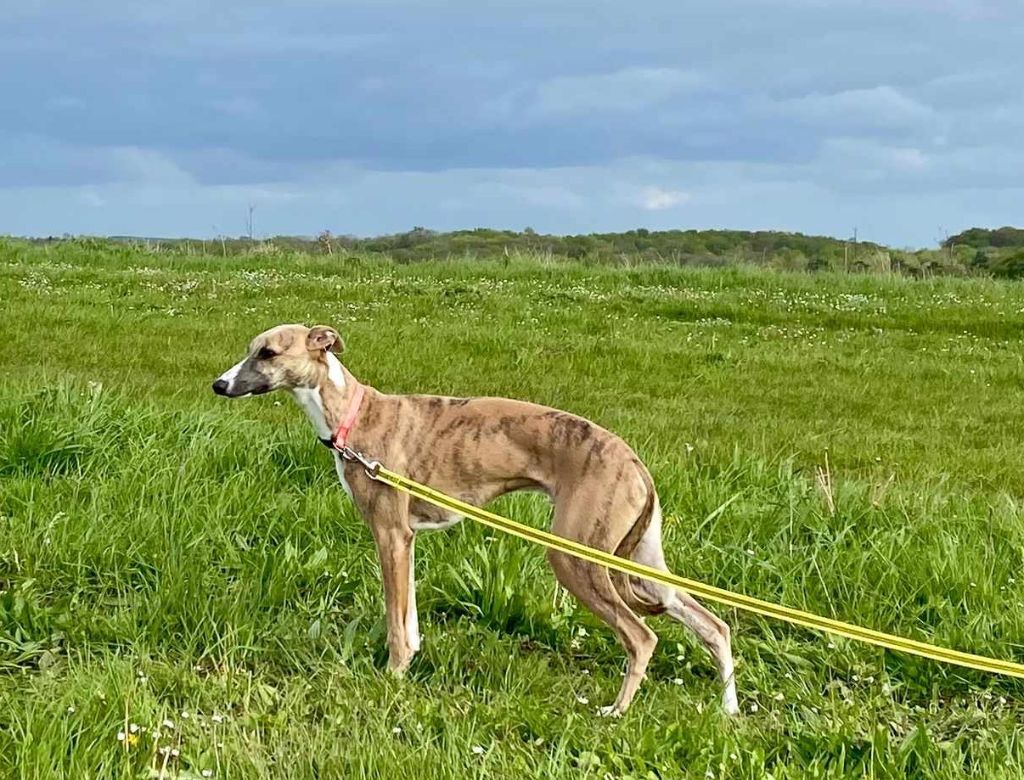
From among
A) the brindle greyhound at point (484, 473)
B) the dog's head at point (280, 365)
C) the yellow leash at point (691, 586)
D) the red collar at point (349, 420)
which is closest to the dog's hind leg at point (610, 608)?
the brindle greyhound at point (484, 473)

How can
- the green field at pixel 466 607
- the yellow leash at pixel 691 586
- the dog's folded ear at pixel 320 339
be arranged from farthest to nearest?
the dog's folded ear at pixel 320 339, the green field at pixel 466 607, the yellow leash at pixel 691 586

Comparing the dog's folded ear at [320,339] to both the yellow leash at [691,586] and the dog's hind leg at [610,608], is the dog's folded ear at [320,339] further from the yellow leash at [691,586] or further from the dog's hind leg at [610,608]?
the dog's hind leg at [610,608]

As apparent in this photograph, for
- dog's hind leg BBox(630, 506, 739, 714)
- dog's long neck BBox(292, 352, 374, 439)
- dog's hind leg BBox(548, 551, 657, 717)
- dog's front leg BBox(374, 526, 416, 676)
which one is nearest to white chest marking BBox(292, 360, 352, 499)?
dog's long neck BBox(292, 352, 374, 439)

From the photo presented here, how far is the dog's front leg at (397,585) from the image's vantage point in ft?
13.9

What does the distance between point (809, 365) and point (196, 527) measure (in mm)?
8556

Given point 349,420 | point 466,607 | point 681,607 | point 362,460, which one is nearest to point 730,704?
point 681,607

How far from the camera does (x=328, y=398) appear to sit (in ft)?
15.0

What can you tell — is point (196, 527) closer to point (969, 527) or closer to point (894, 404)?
point (969, 527)

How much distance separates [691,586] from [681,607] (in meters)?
0.91

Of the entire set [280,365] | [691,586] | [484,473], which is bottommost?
[691,586]

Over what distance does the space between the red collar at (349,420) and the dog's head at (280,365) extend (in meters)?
0.15

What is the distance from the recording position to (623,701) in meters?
4.02

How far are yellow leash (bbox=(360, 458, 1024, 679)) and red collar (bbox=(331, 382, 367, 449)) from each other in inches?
2.7

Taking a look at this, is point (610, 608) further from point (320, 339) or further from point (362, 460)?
point (320, 339)
